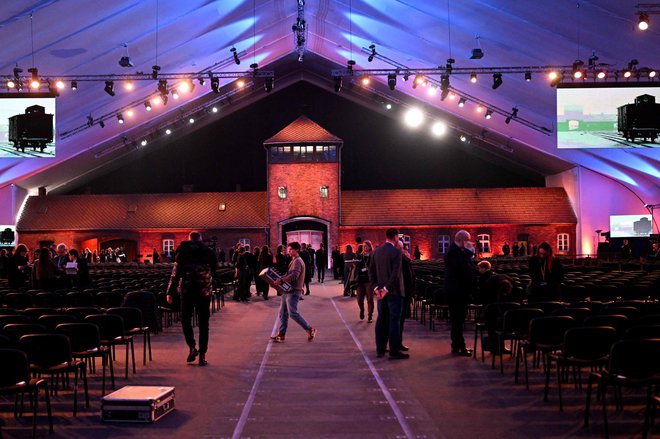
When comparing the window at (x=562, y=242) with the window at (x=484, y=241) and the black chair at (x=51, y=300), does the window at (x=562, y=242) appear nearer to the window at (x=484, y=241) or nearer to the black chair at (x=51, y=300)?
the window at (x=484, y=241)

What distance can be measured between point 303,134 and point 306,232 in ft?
19.1

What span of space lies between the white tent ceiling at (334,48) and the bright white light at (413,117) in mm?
796

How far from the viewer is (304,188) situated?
41406 millimetres

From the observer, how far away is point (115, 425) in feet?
20.7

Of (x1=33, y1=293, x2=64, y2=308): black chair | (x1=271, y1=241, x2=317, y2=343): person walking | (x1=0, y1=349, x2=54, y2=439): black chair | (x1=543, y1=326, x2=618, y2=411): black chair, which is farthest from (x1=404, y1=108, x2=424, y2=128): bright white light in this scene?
(x1=0, y1=349, x2=54, y2=439): black chair

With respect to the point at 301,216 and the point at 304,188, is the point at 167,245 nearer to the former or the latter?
the point at 301,216

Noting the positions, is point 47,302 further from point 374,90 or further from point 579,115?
point 374,90

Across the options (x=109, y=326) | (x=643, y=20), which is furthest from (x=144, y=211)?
(x=109, y=326)

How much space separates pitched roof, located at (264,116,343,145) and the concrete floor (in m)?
30.7

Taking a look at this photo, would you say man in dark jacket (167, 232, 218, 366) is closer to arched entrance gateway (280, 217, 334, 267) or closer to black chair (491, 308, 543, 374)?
black chair (491, 308, 543, 374)

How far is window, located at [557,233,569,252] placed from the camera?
41.2 metres

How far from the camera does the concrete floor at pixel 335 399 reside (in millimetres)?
6098

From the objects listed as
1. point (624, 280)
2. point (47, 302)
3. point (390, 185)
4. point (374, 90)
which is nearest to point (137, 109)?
point (374, 90)

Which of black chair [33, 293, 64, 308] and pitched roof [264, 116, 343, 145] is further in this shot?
pitched roof [264, 116, 343, 145]
